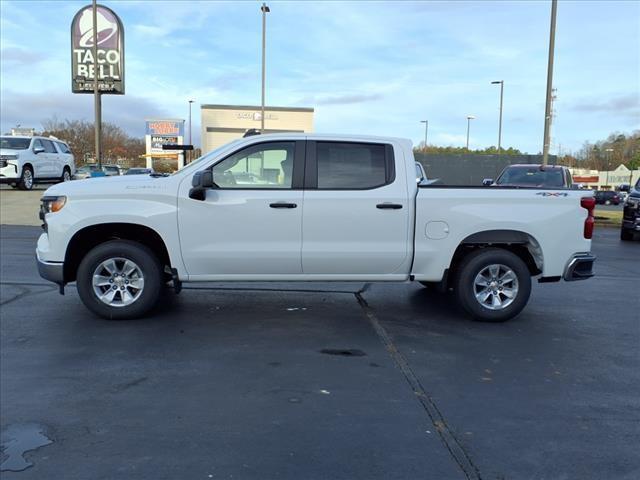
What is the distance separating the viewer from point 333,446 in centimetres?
330

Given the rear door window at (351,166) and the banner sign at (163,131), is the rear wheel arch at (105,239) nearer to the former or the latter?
the rear door window at (351,166)

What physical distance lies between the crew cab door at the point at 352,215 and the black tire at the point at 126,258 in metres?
1.57

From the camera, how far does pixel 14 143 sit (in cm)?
1964

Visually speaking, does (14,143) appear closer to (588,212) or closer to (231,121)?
(588,212)

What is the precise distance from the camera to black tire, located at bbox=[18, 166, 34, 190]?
19.6m

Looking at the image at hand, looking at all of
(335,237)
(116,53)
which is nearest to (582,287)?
(335,237)

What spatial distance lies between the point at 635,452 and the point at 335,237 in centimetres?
327

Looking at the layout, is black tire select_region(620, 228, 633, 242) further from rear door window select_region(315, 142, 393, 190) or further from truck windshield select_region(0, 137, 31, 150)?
→ truck windshield select_region(0, 137, 31, 150)

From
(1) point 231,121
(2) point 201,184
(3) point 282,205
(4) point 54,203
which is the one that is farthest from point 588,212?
(1) point 231,121

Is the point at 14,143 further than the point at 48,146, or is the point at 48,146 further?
the point at 48,146

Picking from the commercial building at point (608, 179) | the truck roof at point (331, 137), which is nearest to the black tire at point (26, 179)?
the truck roof at point (331, 137)

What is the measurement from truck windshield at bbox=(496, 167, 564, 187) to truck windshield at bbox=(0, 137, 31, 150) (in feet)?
52.7

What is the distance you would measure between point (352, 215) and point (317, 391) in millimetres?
2190

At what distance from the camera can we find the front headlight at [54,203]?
558 centimetres
